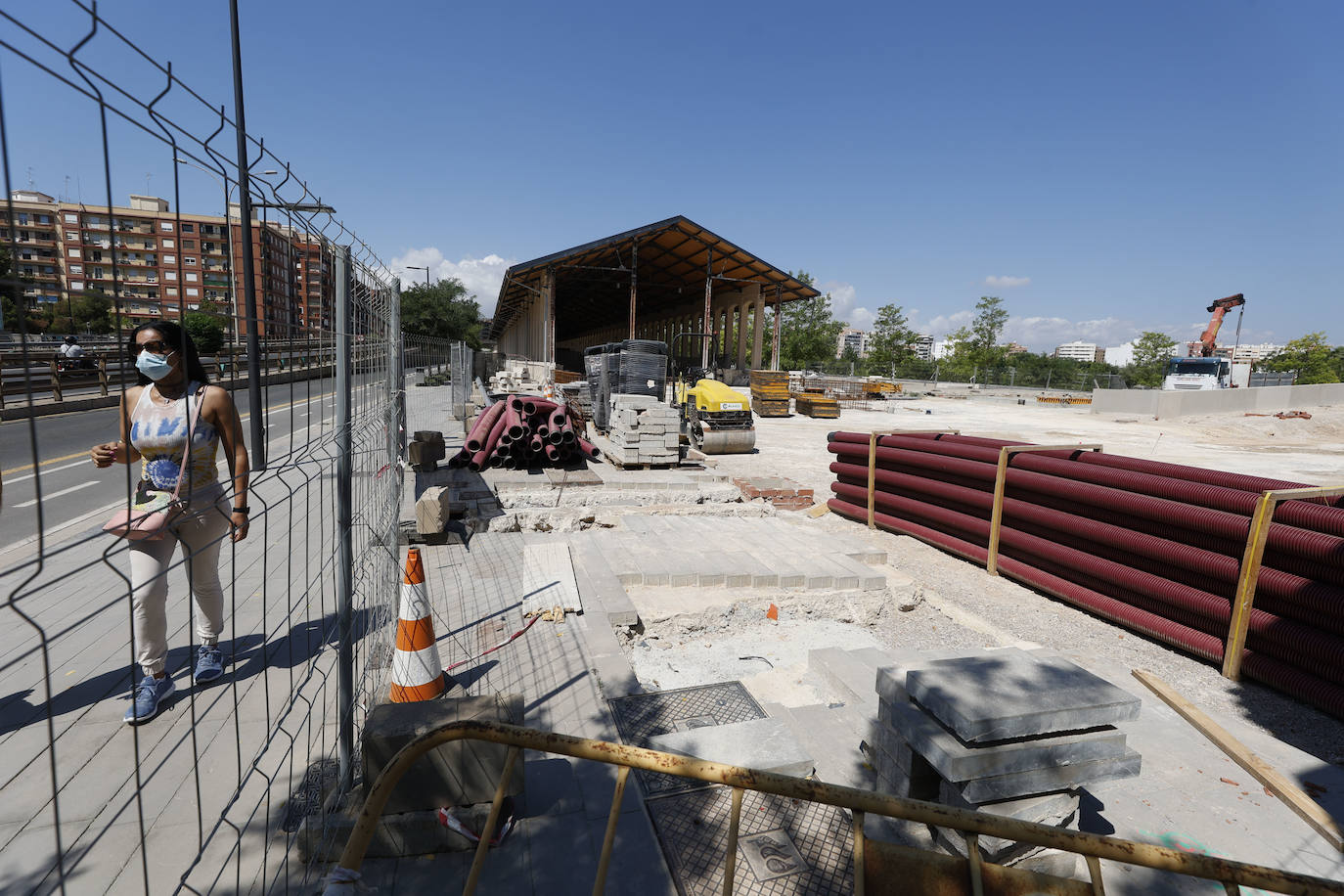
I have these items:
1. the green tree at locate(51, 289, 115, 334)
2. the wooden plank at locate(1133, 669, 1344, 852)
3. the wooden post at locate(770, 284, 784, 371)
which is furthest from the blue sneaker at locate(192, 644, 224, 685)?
the wooden post at locate(770, 284, 784, 371)

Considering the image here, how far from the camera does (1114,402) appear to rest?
33.7 m

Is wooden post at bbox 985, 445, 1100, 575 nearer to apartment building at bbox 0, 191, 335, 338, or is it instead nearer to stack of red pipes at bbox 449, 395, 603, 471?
stack of red pipes at bbox 449, 395, 603, 471

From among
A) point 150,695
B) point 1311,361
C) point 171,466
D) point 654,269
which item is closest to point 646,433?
point 150,695

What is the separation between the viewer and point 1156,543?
598 cm

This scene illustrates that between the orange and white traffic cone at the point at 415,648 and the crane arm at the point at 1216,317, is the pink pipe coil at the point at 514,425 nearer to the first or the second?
the orange and white traffic cone at the point at 415,648

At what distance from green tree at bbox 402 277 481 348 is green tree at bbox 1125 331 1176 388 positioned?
64047 millimetres

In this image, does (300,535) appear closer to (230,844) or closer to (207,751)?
(207,751)

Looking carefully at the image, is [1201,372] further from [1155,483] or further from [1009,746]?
[1009,746]

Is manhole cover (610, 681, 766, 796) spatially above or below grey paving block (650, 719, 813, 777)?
below

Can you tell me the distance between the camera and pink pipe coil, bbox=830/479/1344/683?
15.7ft

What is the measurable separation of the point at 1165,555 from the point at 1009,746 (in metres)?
4.18

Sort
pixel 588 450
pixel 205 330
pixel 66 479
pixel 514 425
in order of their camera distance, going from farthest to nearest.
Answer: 1. pixel 588 450
2. pixel 514 425
3. pixel 66 479
4. pixel 205 330

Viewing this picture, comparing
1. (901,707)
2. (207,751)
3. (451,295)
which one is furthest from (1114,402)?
(451,295)

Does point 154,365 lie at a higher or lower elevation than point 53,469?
higher
